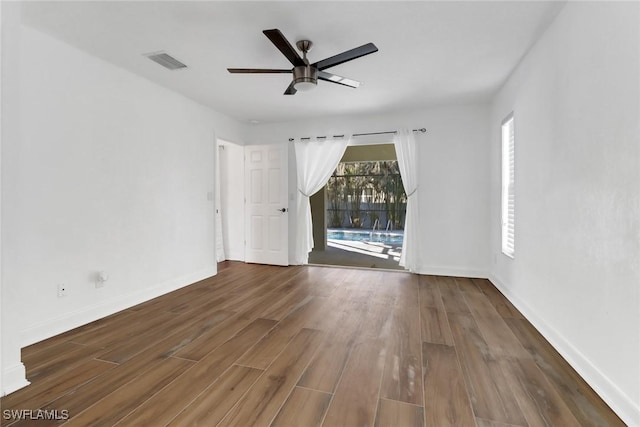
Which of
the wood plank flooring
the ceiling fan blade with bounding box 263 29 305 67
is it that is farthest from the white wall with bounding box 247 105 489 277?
the ceiling fan blade with bounding box 263 29 305 67

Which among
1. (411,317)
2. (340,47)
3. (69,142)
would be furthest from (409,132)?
(69,142)

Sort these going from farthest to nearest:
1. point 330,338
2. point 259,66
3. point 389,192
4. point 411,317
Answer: point 389,192 < point 259,66 < point 411,317 < point 330,338

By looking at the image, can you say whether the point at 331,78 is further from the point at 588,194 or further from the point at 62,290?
the point at 62,290

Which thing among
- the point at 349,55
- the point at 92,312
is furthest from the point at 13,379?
the point at 349,55

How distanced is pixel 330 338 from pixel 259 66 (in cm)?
274

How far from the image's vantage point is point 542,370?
2002 mm

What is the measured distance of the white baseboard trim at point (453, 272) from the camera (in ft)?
14.6

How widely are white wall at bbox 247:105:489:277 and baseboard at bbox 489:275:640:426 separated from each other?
1729 mm

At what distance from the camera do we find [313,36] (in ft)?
8.39

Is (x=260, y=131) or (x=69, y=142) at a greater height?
(x=260, y=131)

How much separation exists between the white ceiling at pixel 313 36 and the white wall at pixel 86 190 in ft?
1.01

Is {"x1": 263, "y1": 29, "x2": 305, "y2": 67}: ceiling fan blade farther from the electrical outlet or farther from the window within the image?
the electrical outlet

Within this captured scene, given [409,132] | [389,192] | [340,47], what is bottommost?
[389,192]

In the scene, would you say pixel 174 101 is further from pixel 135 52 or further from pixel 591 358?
pixel 591 358
